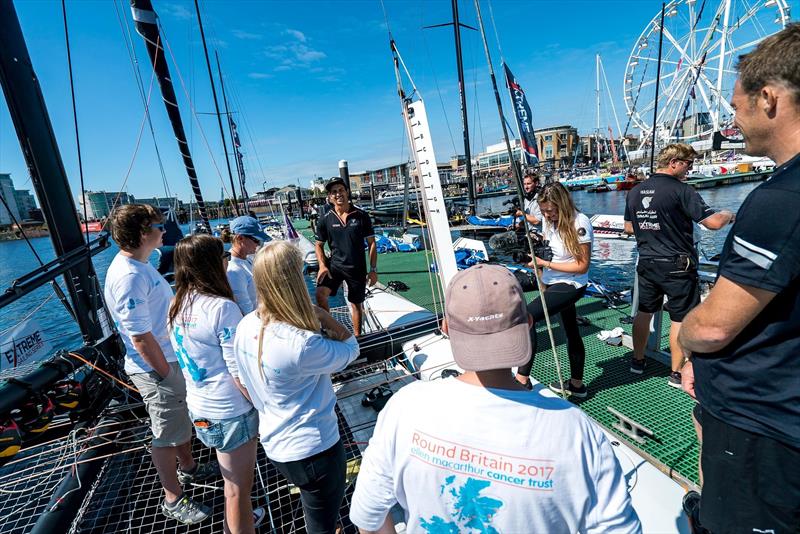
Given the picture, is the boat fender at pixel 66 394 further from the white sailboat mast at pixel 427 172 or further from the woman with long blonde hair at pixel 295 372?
the white sailboat mast at pixel 427 172

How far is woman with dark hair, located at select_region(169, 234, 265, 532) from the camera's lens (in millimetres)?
1721

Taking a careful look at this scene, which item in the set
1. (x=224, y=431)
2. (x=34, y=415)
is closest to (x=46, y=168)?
(x=34, y=415)

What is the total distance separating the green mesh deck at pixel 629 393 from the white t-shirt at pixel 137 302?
1.79m

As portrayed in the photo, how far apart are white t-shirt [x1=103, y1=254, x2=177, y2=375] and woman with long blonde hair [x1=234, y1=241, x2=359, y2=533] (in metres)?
0.83

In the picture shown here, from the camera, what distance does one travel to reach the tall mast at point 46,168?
2824 mm

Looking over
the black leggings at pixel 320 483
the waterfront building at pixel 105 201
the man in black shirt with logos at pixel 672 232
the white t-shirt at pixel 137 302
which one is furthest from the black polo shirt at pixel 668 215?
the waterfront building at pixel 105 201

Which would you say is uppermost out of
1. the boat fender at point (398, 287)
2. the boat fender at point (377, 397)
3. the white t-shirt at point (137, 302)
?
the white t-shirt at point (137, 302)

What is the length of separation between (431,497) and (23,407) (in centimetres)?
296

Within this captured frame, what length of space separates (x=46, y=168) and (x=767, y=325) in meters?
4.62

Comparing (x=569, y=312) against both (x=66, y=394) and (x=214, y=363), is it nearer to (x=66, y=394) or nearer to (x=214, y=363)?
(x=214, y=363)

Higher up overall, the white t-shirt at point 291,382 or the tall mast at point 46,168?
the tall mast at point 46,168

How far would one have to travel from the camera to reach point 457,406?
806mm

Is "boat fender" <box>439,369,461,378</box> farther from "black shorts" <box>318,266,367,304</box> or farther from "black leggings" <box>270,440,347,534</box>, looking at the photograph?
"black shorts" <box>318,266,367,304</box>

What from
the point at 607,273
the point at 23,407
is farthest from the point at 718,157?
the point at 23,407
